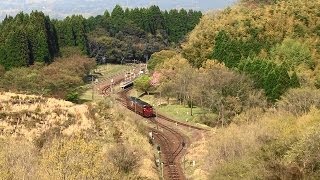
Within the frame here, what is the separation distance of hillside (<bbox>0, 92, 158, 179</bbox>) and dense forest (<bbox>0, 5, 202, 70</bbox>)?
20812 mm

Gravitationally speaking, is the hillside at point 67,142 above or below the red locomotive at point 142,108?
above

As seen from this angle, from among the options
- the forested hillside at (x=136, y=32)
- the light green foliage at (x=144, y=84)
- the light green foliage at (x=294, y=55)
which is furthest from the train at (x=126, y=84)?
the light green foliage at (x=294, y=55)

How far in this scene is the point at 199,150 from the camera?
144 feet

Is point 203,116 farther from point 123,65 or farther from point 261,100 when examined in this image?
point 123,65

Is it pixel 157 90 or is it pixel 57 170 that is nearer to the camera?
pixel 57 170

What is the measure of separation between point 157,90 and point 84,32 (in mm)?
28985

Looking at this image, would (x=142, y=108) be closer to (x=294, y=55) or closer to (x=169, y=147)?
(x=169, y=147)

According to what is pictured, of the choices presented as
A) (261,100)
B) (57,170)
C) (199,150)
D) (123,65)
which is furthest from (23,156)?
(123,65)

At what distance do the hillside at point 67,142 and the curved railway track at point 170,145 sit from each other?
1506 mm

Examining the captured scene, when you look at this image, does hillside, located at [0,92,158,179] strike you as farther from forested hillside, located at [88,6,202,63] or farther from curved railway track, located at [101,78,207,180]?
forested hillside, located at [88,6,202,63]

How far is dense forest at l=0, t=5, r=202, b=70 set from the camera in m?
71.6

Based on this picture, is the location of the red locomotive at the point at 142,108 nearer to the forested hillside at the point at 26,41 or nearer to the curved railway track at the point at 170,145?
the curved railway track at the point at 170,145

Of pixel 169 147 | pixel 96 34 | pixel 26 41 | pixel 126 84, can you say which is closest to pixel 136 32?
pixel 96 34

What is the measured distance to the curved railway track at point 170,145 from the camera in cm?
3891
